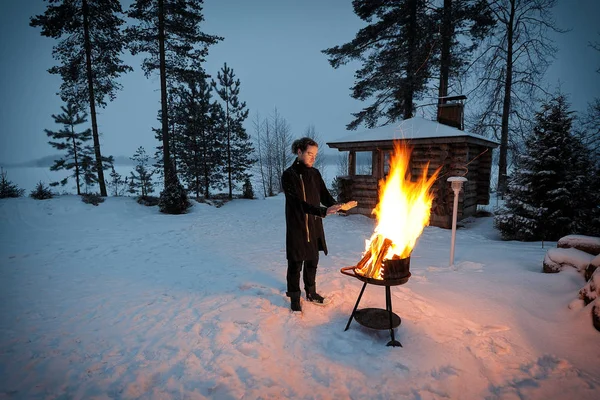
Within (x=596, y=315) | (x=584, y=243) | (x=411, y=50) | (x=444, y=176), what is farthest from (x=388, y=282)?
(x=411, y=50)

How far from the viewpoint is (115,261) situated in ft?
20.1

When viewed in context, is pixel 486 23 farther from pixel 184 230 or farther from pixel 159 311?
pixel 159 311

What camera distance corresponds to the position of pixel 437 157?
10266 mm

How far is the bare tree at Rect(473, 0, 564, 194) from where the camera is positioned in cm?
1446

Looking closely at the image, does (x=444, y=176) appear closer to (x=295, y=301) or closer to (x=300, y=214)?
(x=300, y=214)

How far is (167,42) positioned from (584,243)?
1828 cm

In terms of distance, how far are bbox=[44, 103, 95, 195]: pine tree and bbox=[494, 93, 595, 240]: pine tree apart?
62.4 feet

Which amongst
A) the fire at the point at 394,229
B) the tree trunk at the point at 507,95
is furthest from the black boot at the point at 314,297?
the tree trunk at the point at 507,95

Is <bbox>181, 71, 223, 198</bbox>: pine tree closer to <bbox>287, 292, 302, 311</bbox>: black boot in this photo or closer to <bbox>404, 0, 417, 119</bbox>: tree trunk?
<bbox>404, 0, 417, 119</bbox>: tree trunk

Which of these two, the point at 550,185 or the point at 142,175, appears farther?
the point at 142,175

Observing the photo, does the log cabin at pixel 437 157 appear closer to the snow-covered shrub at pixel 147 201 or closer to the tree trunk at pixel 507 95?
Answer: the tree trunk at pixel 507 95

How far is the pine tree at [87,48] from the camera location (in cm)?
1284

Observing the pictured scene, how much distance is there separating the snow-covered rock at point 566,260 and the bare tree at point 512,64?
11.7m

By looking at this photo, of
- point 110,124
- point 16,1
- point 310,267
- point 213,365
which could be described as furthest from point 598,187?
point 110,124
